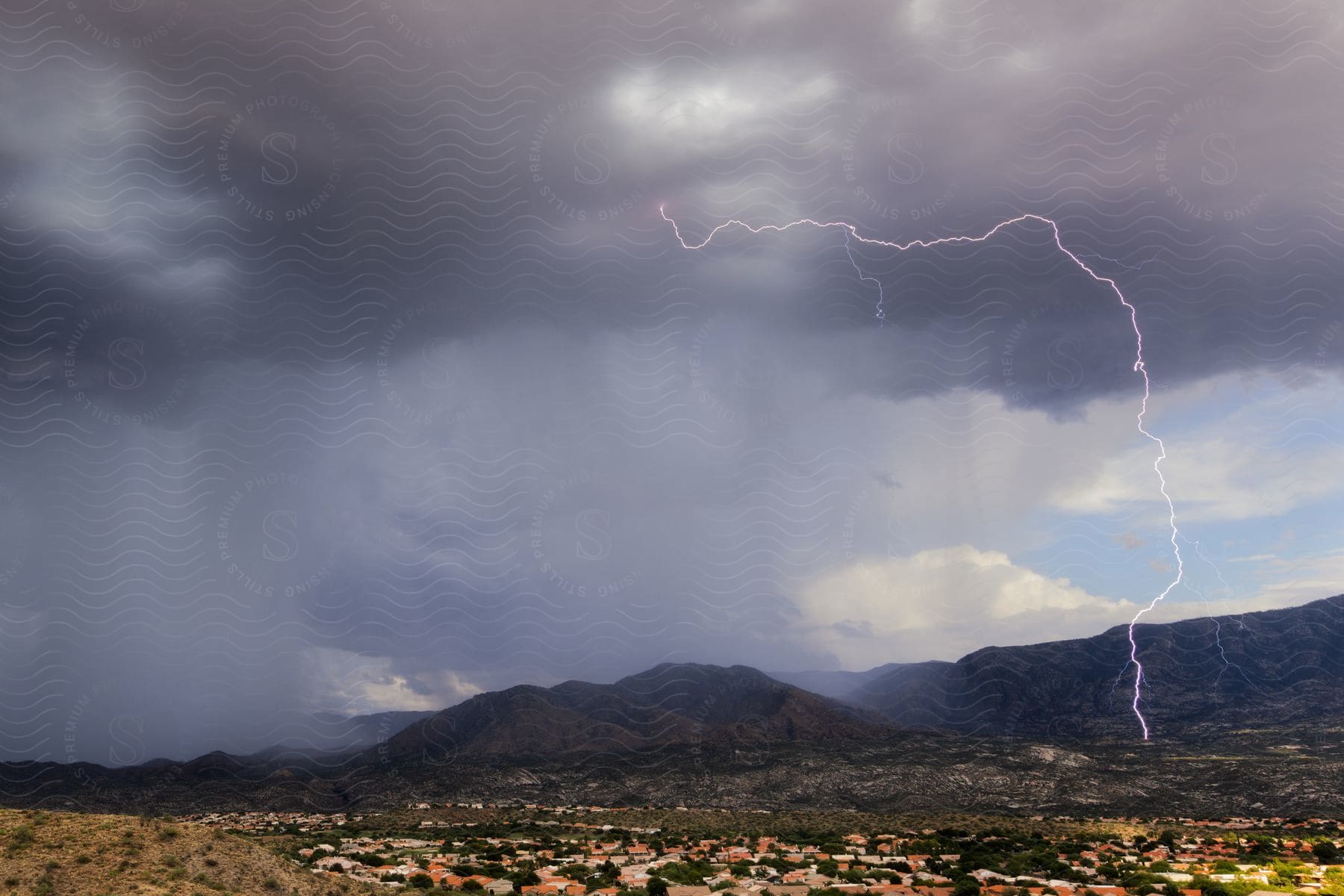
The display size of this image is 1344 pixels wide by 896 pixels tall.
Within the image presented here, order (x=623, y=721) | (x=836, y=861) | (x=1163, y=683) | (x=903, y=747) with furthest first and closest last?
(x=623, y=721)
(x=1163, y=683)
(x=903, y=747)
(x=836, y=861)

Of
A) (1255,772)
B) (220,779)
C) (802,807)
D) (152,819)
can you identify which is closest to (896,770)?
(802,807)

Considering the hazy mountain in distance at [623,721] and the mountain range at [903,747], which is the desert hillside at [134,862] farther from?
the hazy mountain in distance at [623,721]

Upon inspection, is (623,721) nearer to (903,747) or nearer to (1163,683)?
(903,747)

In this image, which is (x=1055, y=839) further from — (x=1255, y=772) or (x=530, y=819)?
(x=1255, y=772)

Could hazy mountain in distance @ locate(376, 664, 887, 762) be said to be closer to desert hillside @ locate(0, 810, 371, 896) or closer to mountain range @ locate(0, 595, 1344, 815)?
mountain range @ locate(0, 595, 1344, 815)

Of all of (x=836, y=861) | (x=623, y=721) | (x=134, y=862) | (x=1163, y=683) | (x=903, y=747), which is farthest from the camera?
(x=623, y=721)

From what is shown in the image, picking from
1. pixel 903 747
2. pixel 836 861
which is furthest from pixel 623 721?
pixel 836 861
